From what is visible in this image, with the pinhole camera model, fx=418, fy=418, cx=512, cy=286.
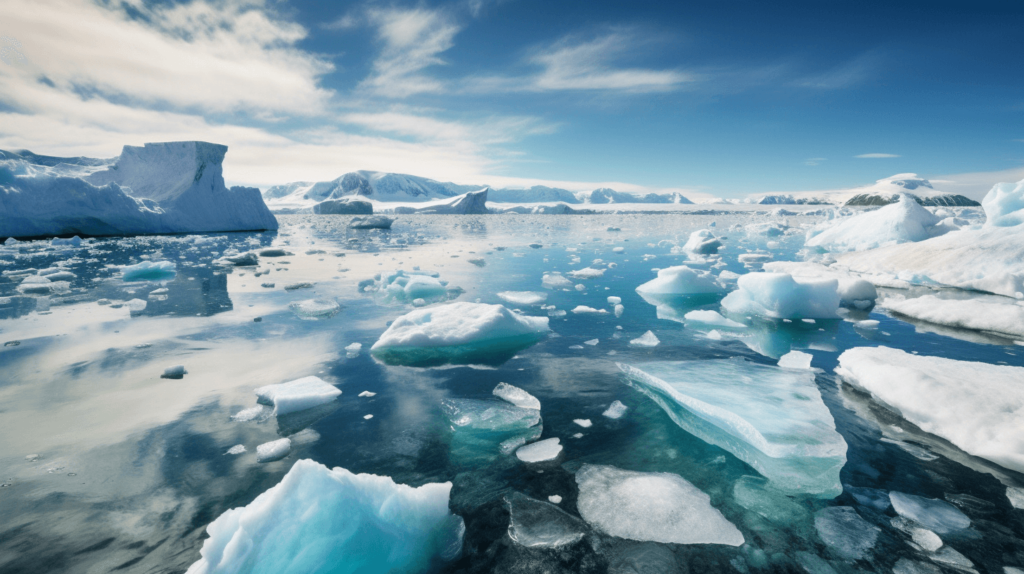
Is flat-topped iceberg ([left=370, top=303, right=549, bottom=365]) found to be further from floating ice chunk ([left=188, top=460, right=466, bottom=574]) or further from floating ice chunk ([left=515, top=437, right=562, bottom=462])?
floating ice chunk ([left=188, top=460, right=466, bottom=574])

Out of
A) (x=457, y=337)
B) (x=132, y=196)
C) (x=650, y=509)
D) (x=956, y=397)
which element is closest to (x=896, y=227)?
(x=956, y=397)

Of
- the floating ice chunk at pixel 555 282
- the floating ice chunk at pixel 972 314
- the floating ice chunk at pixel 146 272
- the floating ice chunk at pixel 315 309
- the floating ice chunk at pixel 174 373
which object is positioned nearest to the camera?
the floating ice chunk at pixel 174 373

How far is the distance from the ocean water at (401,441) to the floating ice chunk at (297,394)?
4.6 inches

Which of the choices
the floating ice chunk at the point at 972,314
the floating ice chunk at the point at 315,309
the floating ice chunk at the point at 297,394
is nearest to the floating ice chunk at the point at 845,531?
the floating ice chunk at the point at 297,394

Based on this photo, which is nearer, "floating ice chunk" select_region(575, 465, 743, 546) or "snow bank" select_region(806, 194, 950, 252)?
"floating ice chunk" select_region(575, 465, 743, 546)

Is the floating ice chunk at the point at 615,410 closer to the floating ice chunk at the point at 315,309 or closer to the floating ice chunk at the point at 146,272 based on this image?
the floating ice chunk at the point at 315,309

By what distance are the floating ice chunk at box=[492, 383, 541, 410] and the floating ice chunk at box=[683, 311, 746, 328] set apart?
3.08 meters

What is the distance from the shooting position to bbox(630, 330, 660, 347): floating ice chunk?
432 centimetres

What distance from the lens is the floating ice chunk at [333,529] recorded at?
57.4 inches

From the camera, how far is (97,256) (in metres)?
12.7

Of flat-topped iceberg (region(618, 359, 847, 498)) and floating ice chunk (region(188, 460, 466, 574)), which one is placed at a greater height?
floating ice chunk (region(188, 460, 466, 574))

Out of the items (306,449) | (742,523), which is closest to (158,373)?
(306,449)

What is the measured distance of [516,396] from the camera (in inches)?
121

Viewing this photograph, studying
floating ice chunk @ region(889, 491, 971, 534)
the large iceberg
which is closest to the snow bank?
floating ice chunk @ region(889, 491, 971, 534)
